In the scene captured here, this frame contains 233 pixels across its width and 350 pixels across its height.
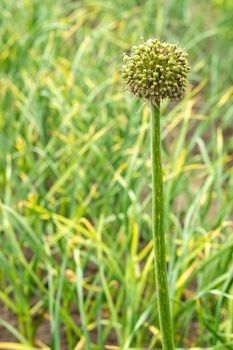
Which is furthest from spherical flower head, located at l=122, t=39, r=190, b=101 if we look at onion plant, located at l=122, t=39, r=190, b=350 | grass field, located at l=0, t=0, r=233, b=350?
grass field, located at l=0, t=0, r=233, b=350

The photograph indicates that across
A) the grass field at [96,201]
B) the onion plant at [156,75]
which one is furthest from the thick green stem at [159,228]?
the grass field at [96,201]

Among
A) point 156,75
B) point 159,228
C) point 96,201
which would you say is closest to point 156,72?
point 156,75

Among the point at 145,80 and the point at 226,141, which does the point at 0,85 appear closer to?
the point at 226,141

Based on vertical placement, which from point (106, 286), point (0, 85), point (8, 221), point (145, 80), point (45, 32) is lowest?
point (106, 286)

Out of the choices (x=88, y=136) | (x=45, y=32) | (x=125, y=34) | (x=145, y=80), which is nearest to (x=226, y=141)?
(x=125, y=34)

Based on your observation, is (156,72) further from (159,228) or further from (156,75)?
(159,228)

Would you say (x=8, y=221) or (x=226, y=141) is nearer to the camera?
(x=8, y=221)
